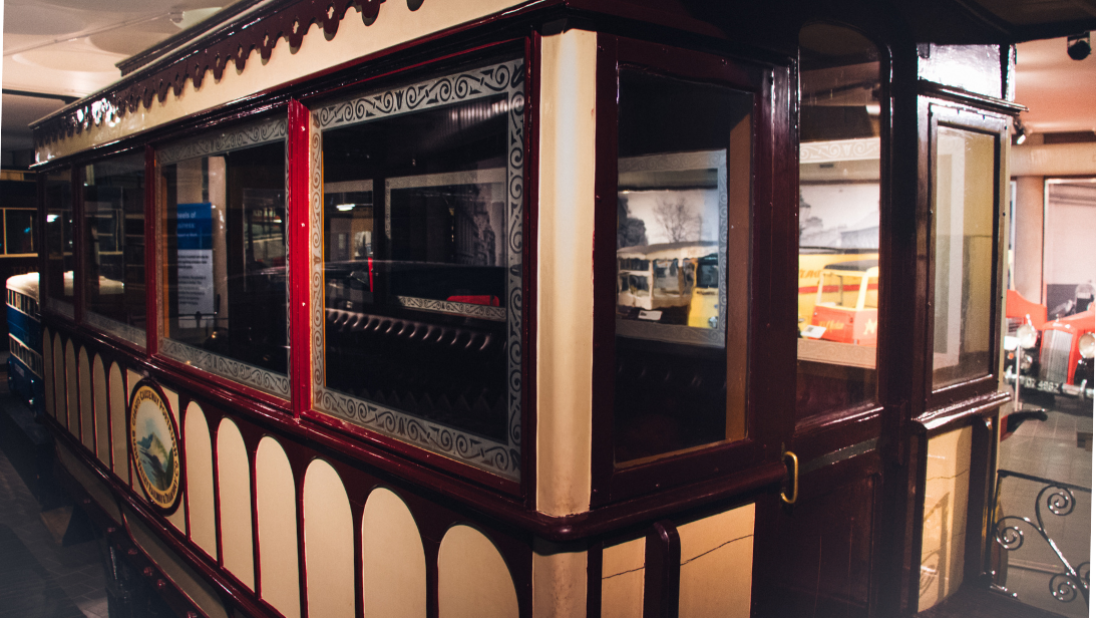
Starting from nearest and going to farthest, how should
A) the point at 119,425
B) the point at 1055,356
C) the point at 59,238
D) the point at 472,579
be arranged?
the point at 472,579, the point at 119,425, the point at 59,238, the point at 1055,356

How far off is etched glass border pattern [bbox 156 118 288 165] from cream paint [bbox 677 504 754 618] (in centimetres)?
200

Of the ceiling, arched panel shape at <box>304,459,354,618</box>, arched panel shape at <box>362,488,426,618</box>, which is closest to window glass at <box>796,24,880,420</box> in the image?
the ceiling

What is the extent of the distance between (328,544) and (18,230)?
33.5 feet

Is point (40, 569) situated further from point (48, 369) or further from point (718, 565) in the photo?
point (718, 565)

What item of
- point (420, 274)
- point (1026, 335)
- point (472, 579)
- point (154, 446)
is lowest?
point (154, 446)

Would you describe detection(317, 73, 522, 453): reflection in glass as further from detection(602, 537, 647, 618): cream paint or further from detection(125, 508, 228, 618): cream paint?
detection(125, 508, 228, 618): cream paint

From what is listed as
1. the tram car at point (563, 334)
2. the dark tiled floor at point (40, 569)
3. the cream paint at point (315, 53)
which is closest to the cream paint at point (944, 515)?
the tram car at point (563, 334)

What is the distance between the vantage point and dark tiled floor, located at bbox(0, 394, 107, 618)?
3916 mm

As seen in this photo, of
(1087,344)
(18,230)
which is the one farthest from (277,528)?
(18,230)

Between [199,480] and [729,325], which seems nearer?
[729,325]

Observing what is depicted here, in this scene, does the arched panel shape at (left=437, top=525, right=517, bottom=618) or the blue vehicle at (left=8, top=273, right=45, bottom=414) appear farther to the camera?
the blue vehicle at (left=8, top=273, right=45, bottom=414)

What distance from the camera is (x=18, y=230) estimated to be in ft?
32.0

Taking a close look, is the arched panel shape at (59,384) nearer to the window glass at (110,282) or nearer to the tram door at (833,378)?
the window glass at (110,282)

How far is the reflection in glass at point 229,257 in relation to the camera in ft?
11.4
